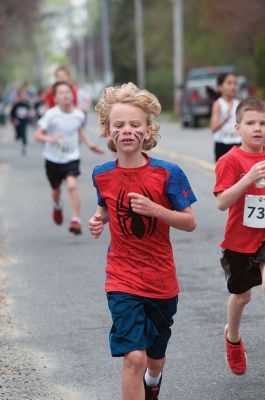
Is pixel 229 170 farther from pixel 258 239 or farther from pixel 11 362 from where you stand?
pixel 11 362

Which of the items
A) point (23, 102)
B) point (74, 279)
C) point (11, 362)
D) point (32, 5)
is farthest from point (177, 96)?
point (11, 362)

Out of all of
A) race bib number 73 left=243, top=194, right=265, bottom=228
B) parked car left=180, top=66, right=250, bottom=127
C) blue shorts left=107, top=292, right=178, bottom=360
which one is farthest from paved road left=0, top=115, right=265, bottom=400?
parked car left=180, top=66, right=250, bottom=127

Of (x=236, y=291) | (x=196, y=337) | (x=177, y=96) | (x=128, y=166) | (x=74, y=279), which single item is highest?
(x=128, y=166)

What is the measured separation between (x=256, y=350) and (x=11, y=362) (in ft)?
4.72

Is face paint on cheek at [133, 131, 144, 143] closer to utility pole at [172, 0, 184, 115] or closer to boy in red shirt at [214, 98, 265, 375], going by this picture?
boy in red shirt at [214, 98, 265, 375]

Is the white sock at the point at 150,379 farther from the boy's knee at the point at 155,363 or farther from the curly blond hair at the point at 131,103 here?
the curly blond hair at the point at 131,103

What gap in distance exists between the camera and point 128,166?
505 cm

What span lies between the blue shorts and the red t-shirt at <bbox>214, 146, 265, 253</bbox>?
2.59ft

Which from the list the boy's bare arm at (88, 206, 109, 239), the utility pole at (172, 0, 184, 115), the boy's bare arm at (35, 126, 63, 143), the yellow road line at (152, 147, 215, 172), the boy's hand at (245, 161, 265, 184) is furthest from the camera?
the utility pole at (172, 0, 184, 115)

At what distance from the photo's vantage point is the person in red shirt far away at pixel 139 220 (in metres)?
4.94

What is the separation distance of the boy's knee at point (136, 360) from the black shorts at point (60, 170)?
24.7 ft

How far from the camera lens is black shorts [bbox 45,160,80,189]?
12297 mm

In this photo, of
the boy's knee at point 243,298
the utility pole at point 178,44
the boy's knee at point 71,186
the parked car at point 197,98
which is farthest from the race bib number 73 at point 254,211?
the utility pole at point 178,44

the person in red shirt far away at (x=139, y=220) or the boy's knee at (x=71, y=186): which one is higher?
the person in red shirt far away at (x=139, y=220)
